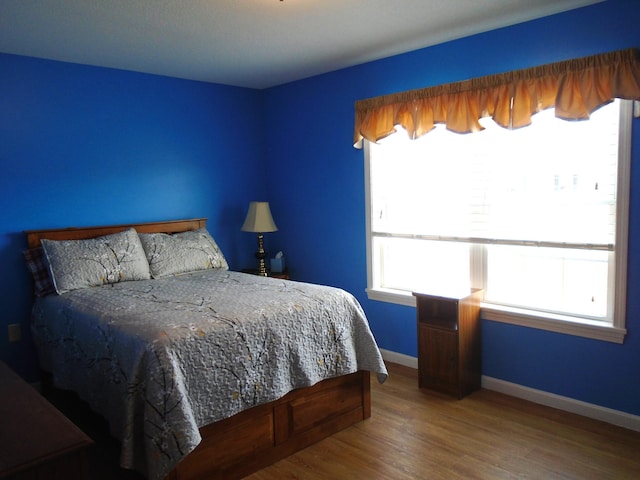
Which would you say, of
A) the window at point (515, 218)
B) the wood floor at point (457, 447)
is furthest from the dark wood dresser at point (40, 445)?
the window at point (515, 218)

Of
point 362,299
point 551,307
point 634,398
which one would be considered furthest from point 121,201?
point 634,398

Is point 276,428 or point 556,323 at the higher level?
point 556,323

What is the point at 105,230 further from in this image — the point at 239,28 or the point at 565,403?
the point at 565,403

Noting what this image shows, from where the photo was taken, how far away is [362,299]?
4.06m

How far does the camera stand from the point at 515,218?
10.2 feet

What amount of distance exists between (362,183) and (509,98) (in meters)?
1.29

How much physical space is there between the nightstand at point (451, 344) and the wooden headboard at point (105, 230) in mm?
1978

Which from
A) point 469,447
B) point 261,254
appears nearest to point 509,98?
point 469,447

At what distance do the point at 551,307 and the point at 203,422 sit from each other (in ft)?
7.07

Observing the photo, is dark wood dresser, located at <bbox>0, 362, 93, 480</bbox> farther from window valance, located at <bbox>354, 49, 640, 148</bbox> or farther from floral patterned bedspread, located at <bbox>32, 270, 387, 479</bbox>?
window valance, located at <bbox>354, 49, 640, 148</bbox>

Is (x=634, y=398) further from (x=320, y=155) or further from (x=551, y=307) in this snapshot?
(x=320, y=155)

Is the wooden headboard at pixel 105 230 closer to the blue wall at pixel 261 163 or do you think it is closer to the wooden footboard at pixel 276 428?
the blue wall at pixel 261 163

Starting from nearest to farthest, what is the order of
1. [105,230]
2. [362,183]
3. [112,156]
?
[105,230] → [112,156] → [362,183]

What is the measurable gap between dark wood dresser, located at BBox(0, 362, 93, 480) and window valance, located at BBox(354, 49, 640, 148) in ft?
8.81
